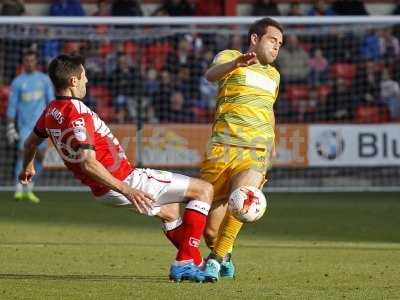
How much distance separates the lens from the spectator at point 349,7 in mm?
23594

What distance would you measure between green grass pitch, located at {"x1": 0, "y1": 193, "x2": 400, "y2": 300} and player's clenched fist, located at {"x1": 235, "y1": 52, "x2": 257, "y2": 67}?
5.32 ft

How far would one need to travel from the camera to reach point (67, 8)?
2327 cm

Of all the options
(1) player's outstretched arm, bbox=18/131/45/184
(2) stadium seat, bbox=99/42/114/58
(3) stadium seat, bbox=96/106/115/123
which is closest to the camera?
(1) player's outstretched arm, bbox=18/131/45/184

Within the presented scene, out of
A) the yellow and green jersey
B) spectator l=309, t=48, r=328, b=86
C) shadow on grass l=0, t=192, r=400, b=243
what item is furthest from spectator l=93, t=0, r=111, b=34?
the yellow and green jersey

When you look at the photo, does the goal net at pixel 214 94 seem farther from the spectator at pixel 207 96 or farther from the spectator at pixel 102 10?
the spectator at pixel 102 10

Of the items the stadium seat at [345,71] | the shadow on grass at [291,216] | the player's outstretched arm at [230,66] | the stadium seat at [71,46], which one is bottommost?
the shadow on grass at [291,216]

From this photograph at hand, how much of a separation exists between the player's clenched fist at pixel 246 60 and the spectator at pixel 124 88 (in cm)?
1220

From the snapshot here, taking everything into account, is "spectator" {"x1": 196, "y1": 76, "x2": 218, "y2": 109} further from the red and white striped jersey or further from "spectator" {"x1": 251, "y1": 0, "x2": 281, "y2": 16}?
the red and white striped jersey

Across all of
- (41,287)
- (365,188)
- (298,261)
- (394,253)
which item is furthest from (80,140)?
(365,188)

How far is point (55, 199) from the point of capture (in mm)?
18578

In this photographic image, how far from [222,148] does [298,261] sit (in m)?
1.60

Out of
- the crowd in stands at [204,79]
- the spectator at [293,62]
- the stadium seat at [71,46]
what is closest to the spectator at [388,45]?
the crowd in stands at [204,79]

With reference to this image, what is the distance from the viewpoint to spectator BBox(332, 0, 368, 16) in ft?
77.4

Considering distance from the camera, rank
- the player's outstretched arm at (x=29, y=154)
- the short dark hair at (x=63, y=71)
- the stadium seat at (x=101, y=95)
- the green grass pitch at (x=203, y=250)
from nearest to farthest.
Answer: the green grass pitch at (x=203, y=250), the short dark hair at (x=63, y=71), the player's outstretched arm at (x=29, y=154), the stadium seat at (x=101, y=95)
